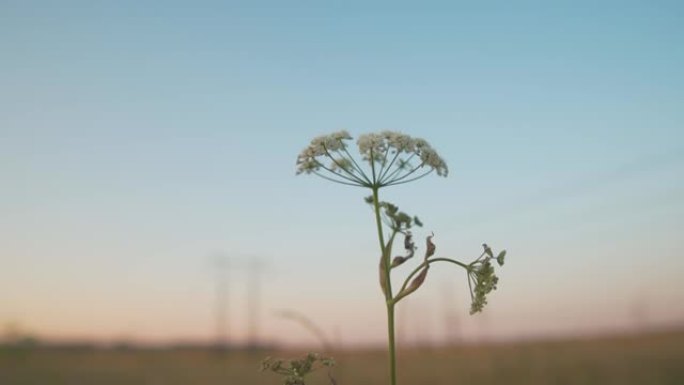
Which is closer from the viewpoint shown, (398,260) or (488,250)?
(398,260)

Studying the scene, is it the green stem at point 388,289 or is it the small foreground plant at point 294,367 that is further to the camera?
the small foreground plant at point 294,367

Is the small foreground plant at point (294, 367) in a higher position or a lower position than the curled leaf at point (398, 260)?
lower

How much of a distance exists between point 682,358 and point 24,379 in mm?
32344

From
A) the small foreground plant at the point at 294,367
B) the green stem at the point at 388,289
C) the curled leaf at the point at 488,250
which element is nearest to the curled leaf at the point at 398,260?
the green stem at the point at 388,289

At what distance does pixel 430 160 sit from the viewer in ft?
11.6

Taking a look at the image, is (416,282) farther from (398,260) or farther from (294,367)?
(294,367)

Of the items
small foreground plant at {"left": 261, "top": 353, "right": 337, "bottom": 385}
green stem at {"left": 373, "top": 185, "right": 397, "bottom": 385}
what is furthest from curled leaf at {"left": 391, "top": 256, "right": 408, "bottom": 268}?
small foreground plant at {"left": 261, "top": 353, "right": 337, "bottom": 385}

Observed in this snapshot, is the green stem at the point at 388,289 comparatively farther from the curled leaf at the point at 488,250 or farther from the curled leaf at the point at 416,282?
the curled leaf at the point at 488,250

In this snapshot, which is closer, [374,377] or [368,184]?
[368,184]

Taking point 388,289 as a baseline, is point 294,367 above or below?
below

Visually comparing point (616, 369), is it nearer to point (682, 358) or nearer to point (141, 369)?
point (682, 358)

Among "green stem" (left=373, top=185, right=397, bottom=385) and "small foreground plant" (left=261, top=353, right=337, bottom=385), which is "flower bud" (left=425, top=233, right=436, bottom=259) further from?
"small foreground plant" (left=261, top=353, right=337, bottom=385)

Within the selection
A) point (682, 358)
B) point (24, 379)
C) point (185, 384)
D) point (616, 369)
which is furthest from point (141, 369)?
point (682, 358)

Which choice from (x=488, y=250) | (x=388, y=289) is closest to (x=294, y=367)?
(x=388, y=289)
